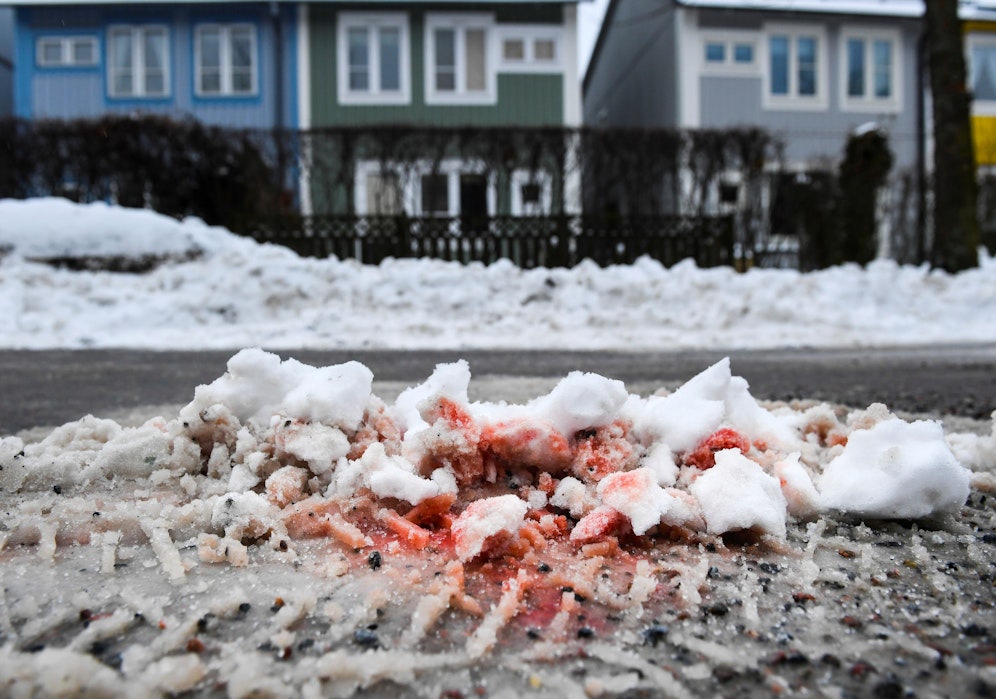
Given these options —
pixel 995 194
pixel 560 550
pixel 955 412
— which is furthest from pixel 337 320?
pixel 995 194

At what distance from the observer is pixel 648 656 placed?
47.7 inches

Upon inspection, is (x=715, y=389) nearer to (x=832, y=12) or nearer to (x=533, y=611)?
(x=533, y=611)

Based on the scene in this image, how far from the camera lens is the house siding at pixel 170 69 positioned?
54.3 ft

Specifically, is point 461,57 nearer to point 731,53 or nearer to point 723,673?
point 731,53

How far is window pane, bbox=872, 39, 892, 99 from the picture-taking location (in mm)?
18328

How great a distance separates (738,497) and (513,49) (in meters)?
16.5

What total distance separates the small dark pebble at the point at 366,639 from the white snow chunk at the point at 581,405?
0.91m

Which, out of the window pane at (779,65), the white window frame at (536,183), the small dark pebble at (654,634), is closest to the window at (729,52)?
the window pane at (779,65)

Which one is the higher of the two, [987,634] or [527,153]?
[527,153]

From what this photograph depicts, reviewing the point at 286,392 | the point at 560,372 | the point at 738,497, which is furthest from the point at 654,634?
the point at 560,372

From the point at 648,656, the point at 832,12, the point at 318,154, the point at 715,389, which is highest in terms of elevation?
the point at 832,12

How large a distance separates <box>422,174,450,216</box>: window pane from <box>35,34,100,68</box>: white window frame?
35.2ft

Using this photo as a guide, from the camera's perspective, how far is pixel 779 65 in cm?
1795

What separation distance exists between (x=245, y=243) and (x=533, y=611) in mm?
8369
